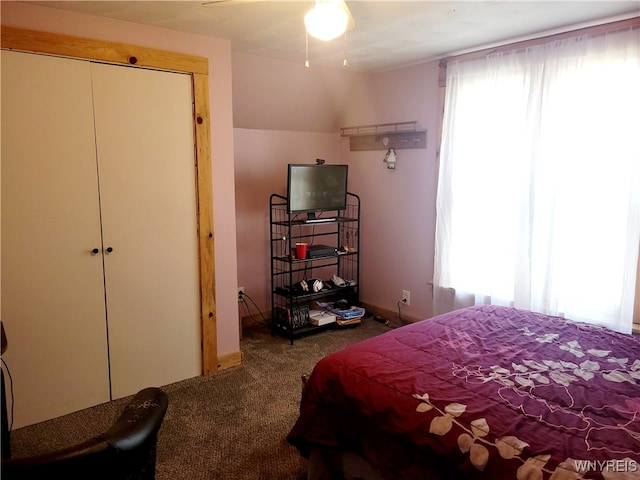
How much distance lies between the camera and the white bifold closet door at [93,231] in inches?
98.0

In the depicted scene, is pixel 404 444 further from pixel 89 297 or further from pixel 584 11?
pixel 584 11

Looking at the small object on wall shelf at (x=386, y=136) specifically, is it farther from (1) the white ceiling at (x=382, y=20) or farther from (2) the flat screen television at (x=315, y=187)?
(1) the white ceiling at (x=382, y=20)

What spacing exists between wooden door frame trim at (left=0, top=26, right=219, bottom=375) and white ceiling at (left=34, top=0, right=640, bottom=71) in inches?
7.0

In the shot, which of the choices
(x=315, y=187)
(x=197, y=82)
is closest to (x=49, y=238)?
(x=197, y=82)

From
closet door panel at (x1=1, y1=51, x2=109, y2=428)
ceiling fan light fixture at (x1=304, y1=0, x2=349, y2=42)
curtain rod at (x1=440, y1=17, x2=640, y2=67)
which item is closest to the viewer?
ceiling fan light fixture at (x1=304, y1=0, x2=349, y2=42)

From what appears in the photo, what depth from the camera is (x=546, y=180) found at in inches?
122

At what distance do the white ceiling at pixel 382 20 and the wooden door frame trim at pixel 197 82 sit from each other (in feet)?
Result: 0.58

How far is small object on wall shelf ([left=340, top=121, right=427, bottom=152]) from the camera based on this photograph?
159 inches

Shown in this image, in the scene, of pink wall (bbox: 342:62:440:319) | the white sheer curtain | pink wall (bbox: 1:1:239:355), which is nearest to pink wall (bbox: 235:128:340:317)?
pink wall (bbox: 342:62:440:319)

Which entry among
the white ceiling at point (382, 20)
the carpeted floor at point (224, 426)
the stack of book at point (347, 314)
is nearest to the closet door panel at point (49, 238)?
the carpeted floor at point (224, 426)

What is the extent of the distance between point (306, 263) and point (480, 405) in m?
3.10

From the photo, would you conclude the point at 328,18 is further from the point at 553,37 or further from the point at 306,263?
the point at 306,263

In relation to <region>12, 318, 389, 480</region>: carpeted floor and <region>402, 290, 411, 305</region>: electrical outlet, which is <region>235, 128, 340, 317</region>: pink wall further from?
<region>402, 290, 411, 305</region>: electrical outlet

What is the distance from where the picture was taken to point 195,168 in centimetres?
308
